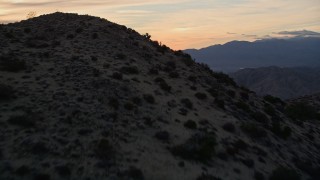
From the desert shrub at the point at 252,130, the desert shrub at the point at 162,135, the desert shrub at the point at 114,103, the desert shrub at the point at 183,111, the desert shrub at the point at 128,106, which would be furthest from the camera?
the desert shrub at the point at 252,130

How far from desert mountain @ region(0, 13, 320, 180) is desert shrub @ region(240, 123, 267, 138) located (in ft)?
0.30

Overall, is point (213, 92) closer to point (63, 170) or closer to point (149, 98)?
point (149, 98)

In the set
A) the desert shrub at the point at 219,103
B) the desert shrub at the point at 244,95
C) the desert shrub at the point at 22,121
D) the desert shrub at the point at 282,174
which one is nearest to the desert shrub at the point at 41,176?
the desert shrub at the point at 22,121

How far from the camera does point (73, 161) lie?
23469 mm

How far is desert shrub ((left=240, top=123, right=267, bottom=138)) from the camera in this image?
35031 millimetres

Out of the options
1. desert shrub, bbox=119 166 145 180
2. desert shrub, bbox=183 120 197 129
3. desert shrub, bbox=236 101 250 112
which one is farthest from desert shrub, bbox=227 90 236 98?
desert shrub, bbox=119 166 145 180

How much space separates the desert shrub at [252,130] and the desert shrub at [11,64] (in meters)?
20.2

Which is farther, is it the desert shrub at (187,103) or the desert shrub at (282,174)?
the desert shrub at (187,103)

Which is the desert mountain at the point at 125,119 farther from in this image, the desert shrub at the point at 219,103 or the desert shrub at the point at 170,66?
the desert shrub at the point at 170,66

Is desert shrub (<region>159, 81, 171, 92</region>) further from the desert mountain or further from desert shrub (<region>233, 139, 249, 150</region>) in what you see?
desert shrub (<region>233, 139, 249, 150</region>)

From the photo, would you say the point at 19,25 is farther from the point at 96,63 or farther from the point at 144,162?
the point at 144,162

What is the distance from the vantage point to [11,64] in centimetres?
3584

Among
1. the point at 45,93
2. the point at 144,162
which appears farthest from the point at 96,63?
the point at 144,162

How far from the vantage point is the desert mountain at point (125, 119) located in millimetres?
24359
